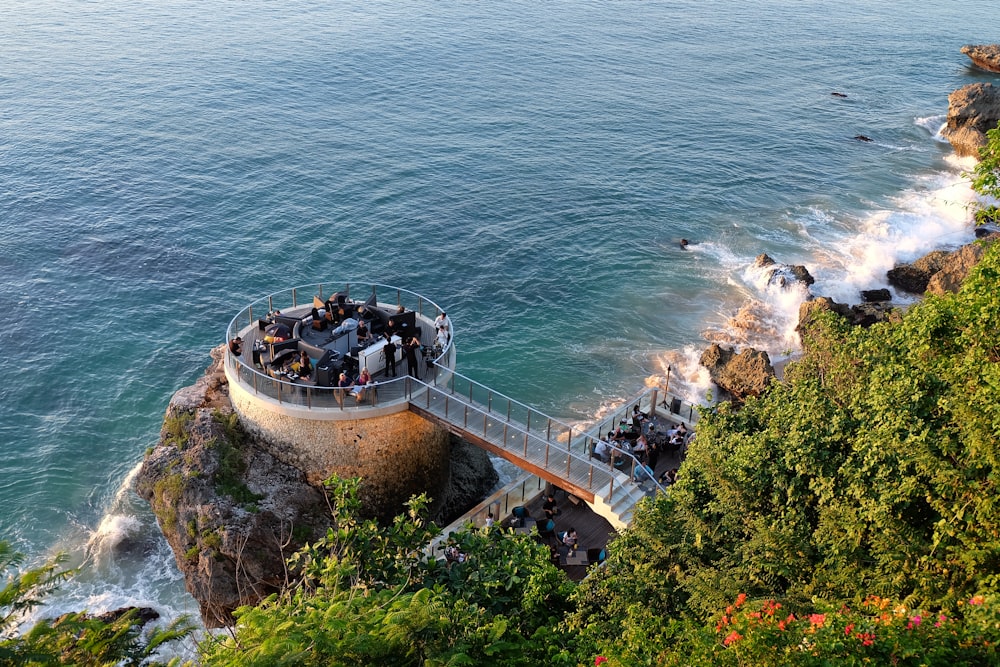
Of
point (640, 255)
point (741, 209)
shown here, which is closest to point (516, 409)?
point (640, 255)

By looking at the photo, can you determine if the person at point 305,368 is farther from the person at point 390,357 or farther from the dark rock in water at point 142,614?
the dark rock in water at point 142,614

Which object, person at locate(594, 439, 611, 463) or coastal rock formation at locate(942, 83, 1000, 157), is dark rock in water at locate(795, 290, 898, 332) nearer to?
person at locate(594, 439, 611, 463)

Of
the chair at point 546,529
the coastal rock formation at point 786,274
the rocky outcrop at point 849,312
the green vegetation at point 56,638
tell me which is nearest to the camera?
the green vegetation at point 56,638

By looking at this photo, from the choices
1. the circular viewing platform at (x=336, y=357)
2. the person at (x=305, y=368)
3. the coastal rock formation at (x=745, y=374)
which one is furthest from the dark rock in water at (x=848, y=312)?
the person at (x=305, y=368)

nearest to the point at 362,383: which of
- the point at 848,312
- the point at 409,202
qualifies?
the point at 848,312

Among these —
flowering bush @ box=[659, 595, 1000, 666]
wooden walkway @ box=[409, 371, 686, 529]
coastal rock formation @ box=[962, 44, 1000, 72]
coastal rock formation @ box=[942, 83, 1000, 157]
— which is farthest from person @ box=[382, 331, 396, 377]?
coastal rock formation @ box=[962, 44, 1000, 72]
